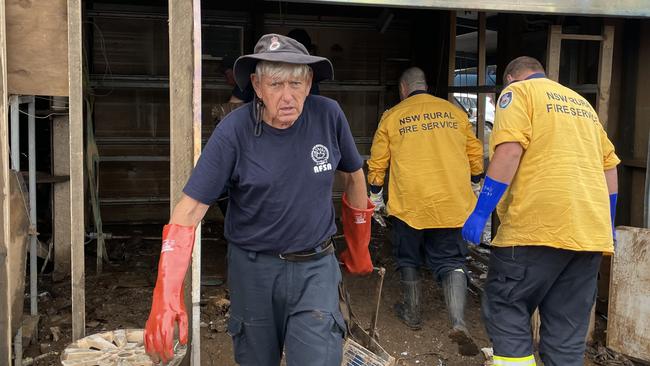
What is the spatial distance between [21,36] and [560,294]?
311 cm

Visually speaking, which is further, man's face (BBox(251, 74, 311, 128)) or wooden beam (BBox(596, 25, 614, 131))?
wooden beam (BBox(596, 25, 614, 131))

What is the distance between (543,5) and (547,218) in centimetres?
153

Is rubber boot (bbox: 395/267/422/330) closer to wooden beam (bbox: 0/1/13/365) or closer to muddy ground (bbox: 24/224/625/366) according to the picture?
muddy ground (bbox: 24/224/625/366)

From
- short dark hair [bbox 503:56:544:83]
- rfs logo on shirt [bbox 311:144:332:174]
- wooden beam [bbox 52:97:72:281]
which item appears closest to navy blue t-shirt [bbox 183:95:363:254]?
rfs logo on shirt [bbox 311:144:332:174]

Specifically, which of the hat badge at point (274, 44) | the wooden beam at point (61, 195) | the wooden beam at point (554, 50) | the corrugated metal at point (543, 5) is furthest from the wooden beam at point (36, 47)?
the wooden beam at point (554, 50)

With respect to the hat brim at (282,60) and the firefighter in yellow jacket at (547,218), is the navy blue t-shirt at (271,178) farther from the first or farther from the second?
the firefighter in yellow jacket at (547,218)

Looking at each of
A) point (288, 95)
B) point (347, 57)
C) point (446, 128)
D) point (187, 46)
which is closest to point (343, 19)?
point (347, 57)

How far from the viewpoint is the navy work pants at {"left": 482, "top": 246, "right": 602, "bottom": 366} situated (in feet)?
10.3

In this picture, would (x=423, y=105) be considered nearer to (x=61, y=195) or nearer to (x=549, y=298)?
(x=549, y=298)

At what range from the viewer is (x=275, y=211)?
245 cm

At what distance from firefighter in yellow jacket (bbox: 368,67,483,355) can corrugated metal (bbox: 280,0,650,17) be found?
103 cm

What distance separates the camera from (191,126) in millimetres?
3166

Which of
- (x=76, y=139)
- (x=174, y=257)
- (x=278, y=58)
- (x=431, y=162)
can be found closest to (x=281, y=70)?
(x=278, y=58)

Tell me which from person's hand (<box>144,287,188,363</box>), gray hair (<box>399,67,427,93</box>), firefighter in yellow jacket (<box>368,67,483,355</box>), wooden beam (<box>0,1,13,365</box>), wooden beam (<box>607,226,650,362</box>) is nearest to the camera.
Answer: person's hand (<box>144,287,188,363</box>)
